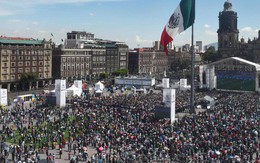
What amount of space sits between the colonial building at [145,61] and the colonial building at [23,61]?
118ft

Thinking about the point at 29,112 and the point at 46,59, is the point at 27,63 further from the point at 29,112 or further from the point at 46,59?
the point at 29,112

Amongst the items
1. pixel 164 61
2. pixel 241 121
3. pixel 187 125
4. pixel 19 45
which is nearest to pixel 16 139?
pixel 187 125

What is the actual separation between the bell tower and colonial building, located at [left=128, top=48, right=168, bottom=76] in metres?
19.7

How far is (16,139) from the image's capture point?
28.6 metres

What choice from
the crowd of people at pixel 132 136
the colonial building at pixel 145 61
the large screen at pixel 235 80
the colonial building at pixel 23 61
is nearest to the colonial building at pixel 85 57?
the colonial building at pixel 145 61

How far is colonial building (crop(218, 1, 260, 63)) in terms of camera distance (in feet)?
330

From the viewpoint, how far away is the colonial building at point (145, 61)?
4321 inches

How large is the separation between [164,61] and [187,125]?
3658 inches

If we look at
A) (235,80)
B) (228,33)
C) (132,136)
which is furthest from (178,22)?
(228,33)

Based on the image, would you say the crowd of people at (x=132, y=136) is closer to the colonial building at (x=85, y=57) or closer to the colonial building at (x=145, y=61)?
the colonial building at (x=85, y=57)

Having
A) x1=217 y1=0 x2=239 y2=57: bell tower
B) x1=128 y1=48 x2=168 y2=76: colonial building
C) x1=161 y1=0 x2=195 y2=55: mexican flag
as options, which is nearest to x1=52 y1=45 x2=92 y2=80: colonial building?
x1=128 y1=48 x2=168 y2=76: colonial building

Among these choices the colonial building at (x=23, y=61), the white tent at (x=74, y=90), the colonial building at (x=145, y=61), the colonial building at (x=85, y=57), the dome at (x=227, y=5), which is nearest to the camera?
the white tent at (x=74, y=90)

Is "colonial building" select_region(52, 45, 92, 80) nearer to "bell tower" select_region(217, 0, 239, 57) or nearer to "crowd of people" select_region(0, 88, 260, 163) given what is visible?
"bell tower" select_region(217, 0, 239, 57)

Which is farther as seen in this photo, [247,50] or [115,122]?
[247,50]
